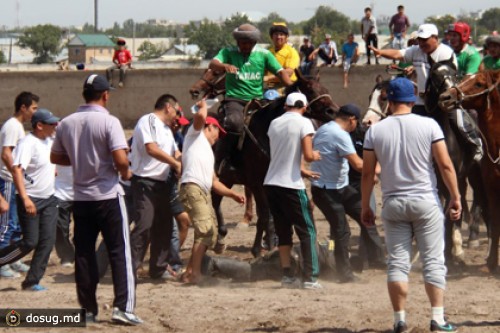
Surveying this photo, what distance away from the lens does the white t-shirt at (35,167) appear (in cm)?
1185

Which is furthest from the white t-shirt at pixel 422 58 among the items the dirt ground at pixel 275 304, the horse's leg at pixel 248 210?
the horse's leg at pixel 248 210

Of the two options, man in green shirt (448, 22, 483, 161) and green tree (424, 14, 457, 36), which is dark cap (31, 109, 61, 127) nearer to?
man in green shirt (448, 22, 483, 161)

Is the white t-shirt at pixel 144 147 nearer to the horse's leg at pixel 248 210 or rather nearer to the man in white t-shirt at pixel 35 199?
the man in white t-shirt at pixel 35 199

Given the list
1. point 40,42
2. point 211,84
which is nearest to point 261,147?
point 211,84

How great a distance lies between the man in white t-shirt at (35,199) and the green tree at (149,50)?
91188 mm

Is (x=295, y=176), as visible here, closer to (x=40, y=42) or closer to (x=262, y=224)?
(x=262, y=224)

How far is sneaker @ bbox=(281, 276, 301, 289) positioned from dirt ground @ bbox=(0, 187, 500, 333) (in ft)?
0.36

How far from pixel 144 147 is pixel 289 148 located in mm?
1608

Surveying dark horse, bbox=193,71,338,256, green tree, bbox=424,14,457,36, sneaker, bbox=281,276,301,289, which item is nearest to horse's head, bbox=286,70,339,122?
dark horse, bbox=193,71,338,256

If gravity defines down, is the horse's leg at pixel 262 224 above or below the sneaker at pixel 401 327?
below

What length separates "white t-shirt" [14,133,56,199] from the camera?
11852 millimetres

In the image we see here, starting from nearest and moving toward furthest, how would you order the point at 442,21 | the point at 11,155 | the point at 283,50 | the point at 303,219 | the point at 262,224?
the point at 303,219
the point at 11,155
the point at 262,224
the point at 283,50
the point at 442,21

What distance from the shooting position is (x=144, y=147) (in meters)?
12.0

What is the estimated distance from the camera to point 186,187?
12023 mm
